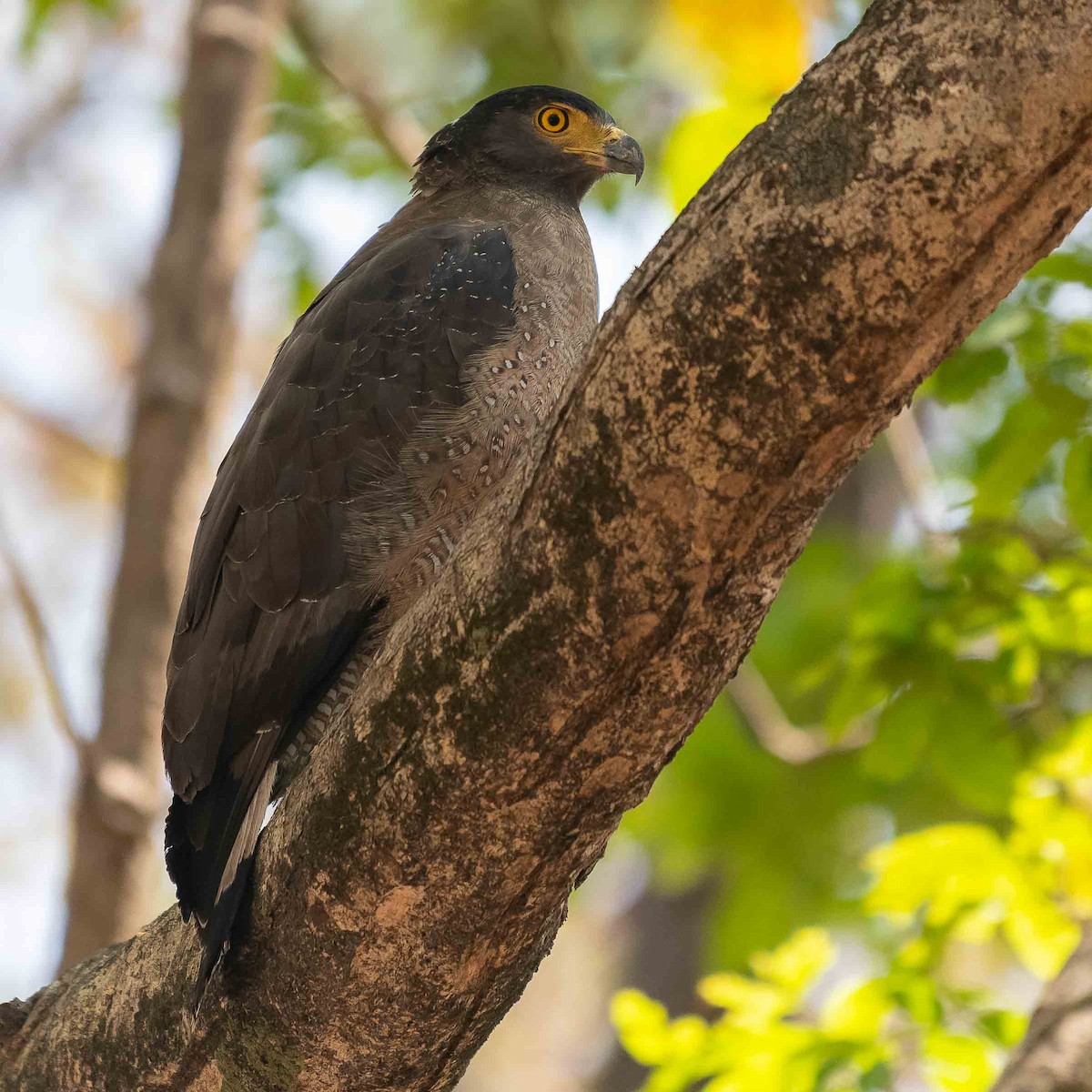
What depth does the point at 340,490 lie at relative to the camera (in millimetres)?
3402

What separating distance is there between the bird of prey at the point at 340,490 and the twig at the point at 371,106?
9.27 feet

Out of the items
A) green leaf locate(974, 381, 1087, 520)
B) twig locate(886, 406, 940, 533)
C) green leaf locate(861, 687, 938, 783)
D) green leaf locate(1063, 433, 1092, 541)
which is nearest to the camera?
green leaf locate(1063, 433, 1092, 541)

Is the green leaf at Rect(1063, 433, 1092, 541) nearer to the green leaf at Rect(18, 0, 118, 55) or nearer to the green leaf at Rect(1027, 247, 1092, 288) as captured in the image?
the green leaf at Rect(1027, 247, 1092, 288)

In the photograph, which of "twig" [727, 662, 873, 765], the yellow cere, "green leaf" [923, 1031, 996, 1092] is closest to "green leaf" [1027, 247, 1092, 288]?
the yellow cere

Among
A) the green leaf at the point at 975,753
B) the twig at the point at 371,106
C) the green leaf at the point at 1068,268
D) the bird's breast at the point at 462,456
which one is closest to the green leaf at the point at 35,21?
the twig at the point at 371,106

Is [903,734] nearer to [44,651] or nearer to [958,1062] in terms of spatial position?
[958,1062]

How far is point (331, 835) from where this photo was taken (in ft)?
8.40

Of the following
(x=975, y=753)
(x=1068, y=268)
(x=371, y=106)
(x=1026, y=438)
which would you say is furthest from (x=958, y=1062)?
(x=371, y=106)

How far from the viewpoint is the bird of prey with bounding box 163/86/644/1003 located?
317cm

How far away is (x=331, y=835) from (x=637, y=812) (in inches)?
132

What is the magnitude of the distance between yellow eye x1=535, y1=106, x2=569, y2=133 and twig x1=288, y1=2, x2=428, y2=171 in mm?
1742

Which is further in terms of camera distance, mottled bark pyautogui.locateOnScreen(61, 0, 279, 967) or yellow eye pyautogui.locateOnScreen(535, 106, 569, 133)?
mottled bark pyautogui.locateOnScreen(61, 0, 279, 967)

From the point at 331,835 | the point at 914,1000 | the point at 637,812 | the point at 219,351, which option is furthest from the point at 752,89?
the point at 331,835

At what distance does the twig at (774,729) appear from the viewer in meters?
5.48
